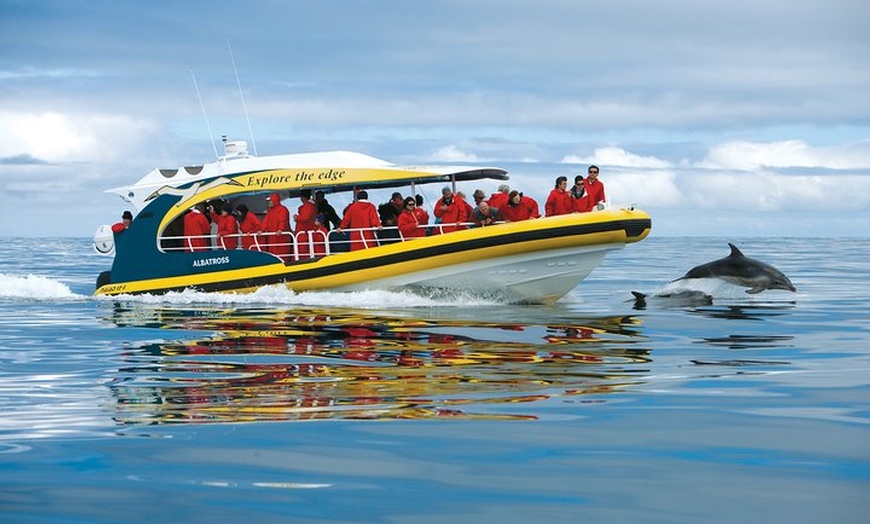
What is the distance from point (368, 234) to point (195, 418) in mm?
11609

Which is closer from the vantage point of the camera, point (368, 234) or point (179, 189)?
point (368, 234)

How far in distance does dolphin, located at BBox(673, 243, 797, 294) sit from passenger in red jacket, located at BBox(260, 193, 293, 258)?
7456 millimetres

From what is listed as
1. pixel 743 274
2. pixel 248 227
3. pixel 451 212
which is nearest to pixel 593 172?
pixel 451 212

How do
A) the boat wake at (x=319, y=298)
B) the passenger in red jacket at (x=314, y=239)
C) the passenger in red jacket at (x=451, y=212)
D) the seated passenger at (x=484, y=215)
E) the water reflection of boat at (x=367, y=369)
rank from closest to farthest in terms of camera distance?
the water reflection of boat at (x=367, y=369)
the boat wake at (x=319, y=298)
the seated passenger at (x=484, y=215)
the passenger in red jacket at (x=451, y=212)
the passenger in red jacket at (x=314, y=239)

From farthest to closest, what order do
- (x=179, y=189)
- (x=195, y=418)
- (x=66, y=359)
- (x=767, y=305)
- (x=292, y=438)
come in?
(x=179, y=189) < (x=767, y=305) < (x=66, y=359) < (x=195, y=418) < (x=292, y=438)

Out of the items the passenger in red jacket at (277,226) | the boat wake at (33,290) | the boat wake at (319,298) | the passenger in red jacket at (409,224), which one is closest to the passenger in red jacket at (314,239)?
the passenger in red jacket at (277,226)

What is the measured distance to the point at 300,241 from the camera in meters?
20.7

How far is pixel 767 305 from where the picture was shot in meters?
19.1

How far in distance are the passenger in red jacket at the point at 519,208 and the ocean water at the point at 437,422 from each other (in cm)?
378

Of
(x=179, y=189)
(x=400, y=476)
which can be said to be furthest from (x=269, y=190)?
(x=400, y=476)

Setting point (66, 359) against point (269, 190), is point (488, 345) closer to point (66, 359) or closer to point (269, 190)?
point (66, 359)

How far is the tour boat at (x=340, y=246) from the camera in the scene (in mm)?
18078

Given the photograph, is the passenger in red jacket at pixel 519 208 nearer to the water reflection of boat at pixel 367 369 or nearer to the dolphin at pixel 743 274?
the water reflection of boat at pixel 367 369

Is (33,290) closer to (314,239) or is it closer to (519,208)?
(314,239)
